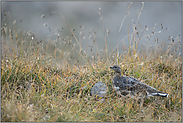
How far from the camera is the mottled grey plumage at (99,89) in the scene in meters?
3.70

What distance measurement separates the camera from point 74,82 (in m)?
4.04

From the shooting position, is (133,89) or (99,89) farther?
(99,89)

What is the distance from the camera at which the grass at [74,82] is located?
299 cm

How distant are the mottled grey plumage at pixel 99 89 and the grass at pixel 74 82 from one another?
0.30 ft

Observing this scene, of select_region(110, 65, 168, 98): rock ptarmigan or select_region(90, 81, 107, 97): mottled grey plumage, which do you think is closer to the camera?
select_region(110, 65, 168, 98): rock ptarmigan

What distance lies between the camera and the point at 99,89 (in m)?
3.74

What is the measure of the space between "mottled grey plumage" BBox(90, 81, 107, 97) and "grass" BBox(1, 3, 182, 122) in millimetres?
91

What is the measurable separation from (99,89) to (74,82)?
2.08ft

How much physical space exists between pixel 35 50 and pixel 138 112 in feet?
8.67

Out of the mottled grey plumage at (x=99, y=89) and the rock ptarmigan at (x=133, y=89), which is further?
the mottled grey plumage at (x=99, y=89)

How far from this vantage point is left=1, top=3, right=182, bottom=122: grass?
2993 mm

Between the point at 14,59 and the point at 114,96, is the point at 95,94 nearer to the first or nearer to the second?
the point at 114,96

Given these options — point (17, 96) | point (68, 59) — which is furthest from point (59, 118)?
point (68, 59)

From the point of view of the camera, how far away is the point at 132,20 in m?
4.02
